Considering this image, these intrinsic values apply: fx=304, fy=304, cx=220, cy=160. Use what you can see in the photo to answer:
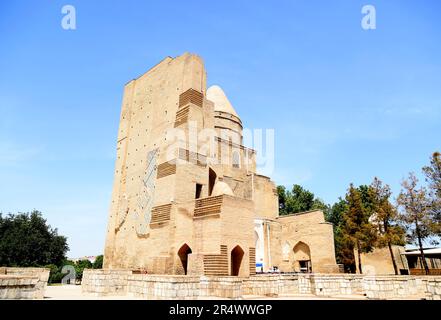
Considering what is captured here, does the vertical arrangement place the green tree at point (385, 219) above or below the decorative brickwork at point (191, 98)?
below

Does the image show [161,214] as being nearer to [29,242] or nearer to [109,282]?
[109,282]

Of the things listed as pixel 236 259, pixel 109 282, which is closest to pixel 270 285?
pixel 236 259

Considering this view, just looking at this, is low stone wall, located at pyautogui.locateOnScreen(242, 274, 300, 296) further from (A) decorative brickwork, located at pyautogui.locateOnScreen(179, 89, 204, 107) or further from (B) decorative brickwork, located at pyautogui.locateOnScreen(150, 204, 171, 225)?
A: (A) decorative brickwork, located at pyautogui.locateOnScreen(179, 89, 204, 107)

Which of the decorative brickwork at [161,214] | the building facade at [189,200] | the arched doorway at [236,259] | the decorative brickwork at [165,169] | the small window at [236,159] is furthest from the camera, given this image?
the small window at [236,159]

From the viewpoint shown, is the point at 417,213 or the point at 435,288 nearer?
the point at 435,288

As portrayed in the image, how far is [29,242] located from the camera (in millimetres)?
31406

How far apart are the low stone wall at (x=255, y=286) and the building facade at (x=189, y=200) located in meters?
2.45

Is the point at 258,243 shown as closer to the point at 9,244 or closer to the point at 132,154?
the point at 132,154

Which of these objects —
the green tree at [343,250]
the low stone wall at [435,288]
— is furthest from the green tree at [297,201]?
the low stone wall at [435,288]

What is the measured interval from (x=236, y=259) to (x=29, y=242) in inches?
1069

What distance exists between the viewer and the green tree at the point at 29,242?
30703mm

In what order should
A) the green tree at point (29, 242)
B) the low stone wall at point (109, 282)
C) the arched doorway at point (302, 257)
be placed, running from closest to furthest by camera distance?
the low stone wall at point (109, 282), the arched doorway at point (302, 257), the green tree at point (29, 242)

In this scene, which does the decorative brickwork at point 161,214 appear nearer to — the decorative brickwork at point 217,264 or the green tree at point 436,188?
the decorative brickwork at point 217,264

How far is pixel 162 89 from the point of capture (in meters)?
20.2
